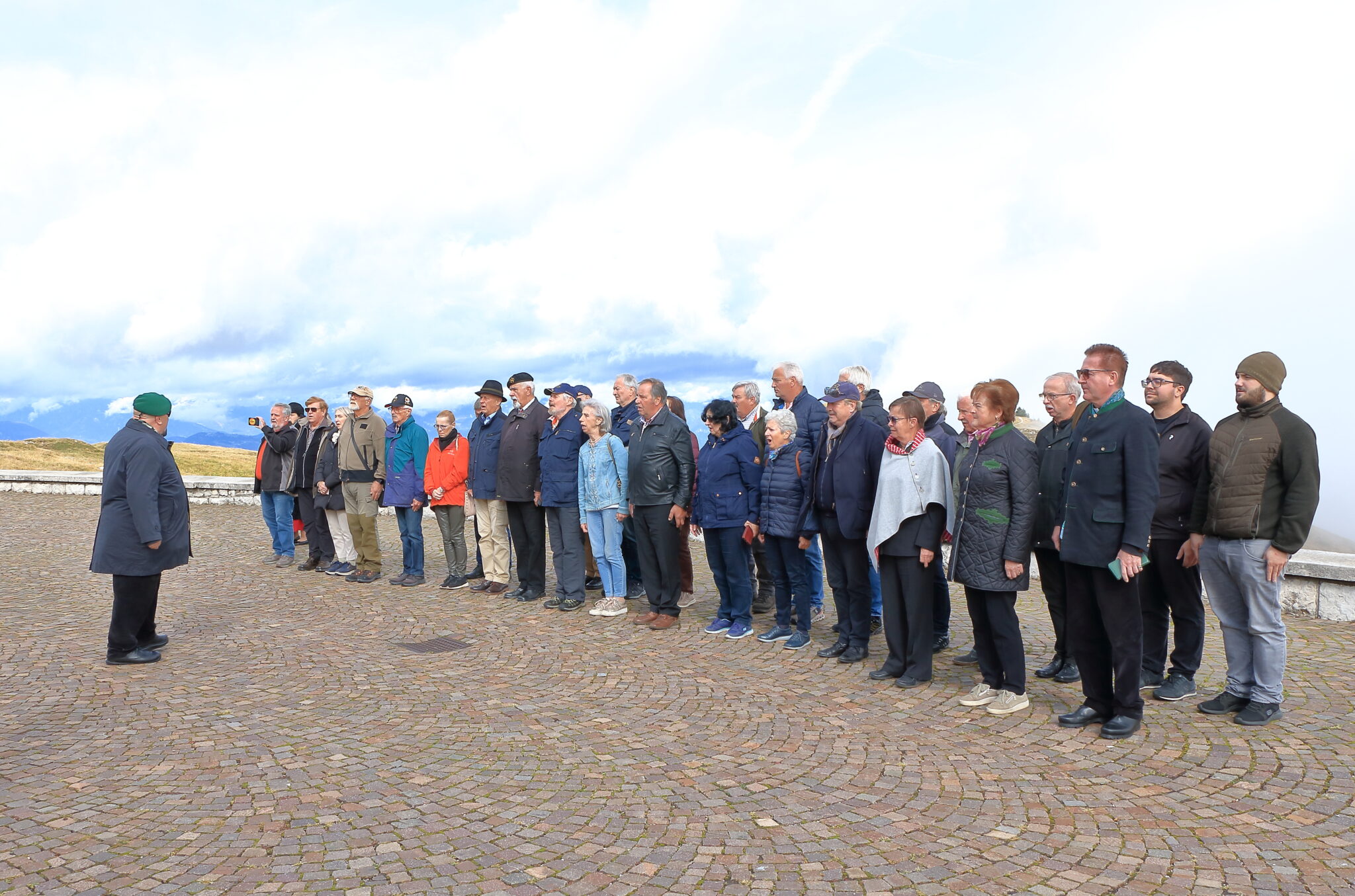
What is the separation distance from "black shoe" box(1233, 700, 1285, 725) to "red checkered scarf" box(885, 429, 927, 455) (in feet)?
8.52

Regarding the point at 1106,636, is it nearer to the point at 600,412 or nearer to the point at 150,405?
the point at 600,412

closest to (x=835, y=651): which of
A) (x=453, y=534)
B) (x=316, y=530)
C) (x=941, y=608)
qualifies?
(x=941, y=608)

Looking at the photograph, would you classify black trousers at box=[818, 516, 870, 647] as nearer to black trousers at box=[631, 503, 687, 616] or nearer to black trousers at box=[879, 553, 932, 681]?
black trousers at box=[879, 553, 932, 681]

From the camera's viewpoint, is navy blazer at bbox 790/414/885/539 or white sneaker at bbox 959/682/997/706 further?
navy blazer at bbox 790/414/885/539

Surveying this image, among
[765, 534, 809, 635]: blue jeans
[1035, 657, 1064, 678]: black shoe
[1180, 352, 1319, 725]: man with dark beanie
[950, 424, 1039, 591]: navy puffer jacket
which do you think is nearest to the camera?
[1180, 352, 1319, 725]: man with dark beanie

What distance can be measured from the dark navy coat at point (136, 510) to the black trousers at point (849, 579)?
17.4ft

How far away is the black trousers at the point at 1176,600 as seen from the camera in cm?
594

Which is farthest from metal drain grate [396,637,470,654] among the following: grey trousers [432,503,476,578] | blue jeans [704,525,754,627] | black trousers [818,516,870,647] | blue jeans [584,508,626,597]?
black trousers [818,516,870,647]

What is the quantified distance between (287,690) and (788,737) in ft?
11.9

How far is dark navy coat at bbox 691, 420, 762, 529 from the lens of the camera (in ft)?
25.7

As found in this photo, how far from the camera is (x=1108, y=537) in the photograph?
16.8 feet

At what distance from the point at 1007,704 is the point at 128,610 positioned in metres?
6.82

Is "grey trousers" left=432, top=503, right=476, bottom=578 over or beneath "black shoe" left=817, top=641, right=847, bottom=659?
over

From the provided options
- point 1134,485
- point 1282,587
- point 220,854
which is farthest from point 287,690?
point 1282,587
